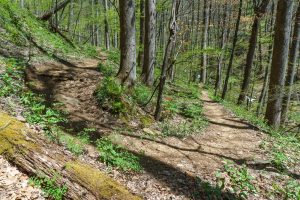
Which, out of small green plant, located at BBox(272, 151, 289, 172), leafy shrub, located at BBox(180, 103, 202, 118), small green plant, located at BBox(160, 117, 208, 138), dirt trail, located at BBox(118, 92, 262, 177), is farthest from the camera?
leafy shrub, located at BBox(180, 103, 202, 118)

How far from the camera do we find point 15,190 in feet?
12.2

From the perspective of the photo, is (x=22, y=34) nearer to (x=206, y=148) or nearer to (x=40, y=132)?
(x=40, y=132)

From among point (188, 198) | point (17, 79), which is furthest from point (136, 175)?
point (17, 79)

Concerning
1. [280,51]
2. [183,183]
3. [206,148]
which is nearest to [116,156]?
[183,183]

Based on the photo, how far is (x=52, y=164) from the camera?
432 cm

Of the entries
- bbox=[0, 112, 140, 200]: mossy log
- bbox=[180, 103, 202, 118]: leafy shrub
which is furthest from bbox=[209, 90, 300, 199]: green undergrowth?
bbox=[0, 112, 140, 200]: mossy log

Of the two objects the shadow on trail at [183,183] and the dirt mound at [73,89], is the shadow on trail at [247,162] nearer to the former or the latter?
the dirt mound at [73,89]

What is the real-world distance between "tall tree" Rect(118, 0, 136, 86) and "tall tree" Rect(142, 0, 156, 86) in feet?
9.03

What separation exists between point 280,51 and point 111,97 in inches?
218

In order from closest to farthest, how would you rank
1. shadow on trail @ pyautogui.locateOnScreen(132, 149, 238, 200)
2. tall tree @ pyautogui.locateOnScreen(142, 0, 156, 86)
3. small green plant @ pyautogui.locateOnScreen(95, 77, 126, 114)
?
shadow on trail @ pyautogui.locateOnScreen(132, 149, 238, 200) < small green plant @ pyautogui.locateOnScreen(95, 77, 126, 114) < tall tree @ pyautogui.locateOnScreen(142, 0, 156, 86)

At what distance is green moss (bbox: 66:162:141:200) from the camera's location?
171 inches

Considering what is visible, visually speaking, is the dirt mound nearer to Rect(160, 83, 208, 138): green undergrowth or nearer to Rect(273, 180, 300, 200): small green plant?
Rect(160, 83, 208, 138): green undergrowth

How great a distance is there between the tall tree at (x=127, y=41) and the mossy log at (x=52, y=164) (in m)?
4.46

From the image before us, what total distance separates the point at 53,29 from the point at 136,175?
14344mm
